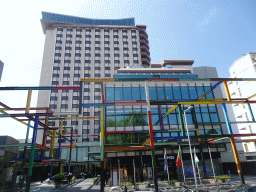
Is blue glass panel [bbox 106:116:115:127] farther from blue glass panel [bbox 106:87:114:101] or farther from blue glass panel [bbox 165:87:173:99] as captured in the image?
blue glass panel [bbox 165:87:173:99]

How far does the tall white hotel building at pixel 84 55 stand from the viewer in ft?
233

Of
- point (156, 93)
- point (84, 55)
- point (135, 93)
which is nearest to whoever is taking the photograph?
point (135, 93)

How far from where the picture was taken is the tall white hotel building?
7112cm

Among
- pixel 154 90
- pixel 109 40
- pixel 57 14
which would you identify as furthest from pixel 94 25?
pixel 154 90

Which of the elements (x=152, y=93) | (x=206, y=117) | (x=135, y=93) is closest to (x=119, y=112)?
(x=135, y=93)

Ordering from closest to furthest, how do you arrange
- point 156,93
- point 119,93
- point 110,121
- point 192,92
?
1. point 110,121
2. point 119,93
3. point 156,93
4. point 192,92

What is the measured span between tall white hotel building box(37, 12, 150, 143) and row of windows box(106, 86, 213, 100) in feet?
115

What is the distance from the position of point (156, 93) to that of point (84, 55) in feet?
181

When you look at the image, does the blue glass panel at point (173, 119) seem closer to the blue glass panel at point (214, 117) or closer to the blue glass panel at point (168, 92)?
the blue glass panel at point (168, 92)

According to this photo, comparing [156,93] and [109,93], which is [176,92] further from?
[109,93]

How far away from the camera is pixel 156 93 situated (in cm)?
3878

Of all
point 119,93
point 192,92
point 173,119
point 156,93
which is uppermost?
point 192,92

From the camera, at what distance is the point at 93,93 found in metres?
74.4

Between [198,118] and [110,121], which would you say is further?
[198,118]
